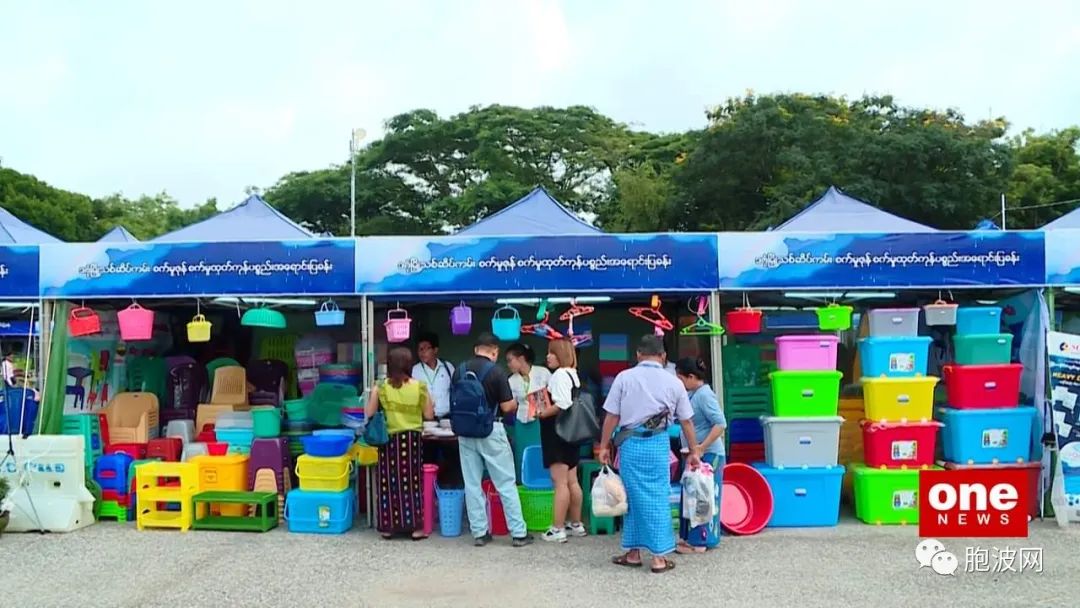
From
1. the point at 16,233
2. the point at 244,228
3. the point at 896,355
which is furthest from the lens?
the point at 16,233

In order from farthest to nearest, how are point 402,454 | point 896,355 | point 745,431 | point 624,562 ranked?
point 745,431 → point 896,355 → point 402,454 → point 624,562

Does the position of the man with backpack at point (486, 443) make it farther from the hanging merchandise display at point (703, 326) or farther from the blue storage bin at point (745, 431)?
the blue storage bin at point (745, 431)

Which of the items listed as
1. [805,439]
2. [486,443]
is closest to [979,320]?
[805,439]

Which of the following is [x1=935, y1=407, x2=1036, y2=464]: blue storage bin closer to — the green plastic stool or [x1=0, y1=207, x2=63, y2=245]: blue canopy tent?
the green plastic stool

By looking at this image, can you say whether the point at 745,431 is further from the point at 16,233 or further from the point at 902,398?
the point at 16,233

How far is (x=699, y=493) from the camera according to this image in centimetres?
549

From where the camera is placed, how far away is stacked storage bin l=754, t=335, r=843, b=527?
6426 mm

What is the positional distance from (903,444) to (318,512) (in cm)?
453

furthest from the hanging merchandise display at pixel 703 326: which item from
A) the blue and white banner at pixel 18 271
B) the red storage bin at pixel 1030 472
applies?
the blue and white banner at pixel 18 271

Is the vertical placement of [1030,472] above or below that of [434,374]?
below

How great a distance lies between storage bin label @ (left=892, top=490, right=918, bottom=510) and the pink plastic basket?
6.00m

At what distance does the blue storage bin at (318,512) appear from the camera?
643cm

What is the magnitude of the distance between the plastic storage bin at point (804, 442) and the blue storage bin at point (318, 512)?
3341mm

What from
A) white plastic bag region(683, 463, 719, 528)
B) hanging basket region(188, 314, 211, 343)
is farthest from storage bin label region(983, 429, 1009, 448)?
hanging basket region(188, 314, 211, 343)
